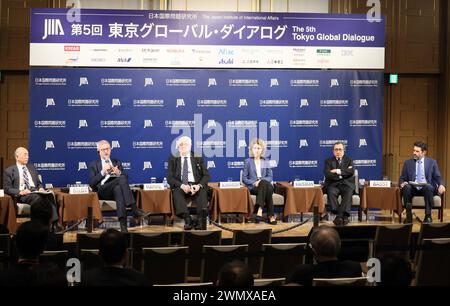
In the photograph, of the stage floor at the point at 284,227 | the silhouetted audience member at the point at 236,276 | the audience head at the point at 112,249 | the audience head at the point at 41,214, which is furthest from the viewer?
the stage floor at the point at 284,227

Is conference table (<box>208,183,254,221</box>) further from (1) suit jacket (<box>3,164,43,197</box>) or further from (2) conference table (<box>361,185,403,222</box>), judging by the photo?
(1) suit jacket (<box>3,164,43,197</box>)

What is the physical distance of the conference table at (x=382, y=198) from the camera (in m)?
8.99

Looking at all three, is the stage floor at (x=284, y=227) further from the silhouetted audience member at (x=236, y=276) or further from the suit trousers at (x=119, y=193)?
the silhouetted audience member at (x=236, y=276)

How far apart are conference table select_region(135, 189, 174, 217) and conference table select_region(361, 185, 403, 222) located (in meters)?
2.64

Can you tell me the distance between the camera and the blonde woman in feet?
29.1

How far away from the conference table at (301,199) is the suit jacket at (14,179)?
125 inches

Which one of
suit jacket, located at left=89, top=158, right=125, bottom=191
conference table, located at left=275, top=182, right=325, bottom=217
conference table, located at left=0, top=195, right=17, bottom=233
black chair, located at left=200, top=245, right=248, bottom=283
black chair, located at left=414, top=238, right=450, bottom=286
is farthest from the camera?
conference table, located at left=275, top=182, right=325, bottom=217

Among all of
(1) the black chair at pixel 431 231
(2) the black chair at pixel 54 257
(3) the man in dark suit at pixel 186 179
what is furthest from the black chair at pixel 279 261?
(3) the man in dark suit at pixel 186 179

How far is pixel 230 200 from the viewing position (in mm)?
8719

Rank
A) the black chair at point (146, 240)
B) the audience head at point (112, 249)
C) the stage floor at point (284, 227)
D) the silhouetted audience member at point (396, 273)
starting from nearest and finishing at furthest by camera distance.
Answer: the silhouetted audience member at point (396, 273) → the audience head at point (112, 249) → the black chair at point (146, 240) → the stage floor at point (284, 227)

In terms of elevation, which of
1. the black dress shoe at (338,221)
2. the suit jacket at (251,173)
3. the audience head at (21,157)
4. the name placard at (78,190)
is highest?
the audience head at (21,157)

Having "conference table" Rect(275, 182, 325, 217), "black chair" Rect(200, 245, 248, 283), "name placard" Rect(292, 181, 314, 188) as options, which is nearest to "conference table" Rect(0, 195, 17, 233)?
"black chair" Rect(200, 245, 248, 283)

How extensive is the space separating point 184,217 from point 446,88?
16.0 ft
